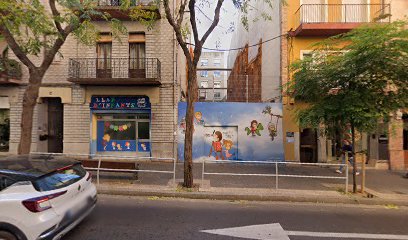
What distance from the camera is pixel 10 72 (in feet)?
42.2

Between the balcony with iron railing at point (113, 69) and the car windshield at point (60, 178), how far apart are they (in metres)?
8.33

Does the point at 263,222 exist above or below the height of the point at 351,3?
below

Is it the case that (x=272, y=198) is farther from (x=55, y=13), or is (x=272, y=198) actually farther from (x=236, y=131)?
(x=55, y=13)

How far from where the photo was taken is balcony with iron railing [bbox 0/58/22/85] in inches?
498

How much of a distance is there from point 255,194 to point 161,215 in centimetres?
286

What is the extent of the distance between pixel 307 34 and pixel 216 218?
10325mm

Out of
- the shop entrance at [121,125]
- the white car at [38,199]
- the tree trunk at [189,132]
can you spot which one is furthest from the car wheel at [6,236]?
the shop entrance at [121,125]

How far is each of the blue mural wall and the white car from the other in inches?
350

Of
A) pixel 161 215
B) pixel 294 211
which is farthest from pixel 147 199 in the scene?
pixel 294 211

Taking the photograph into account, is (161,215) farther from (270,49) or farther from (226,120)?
(270,49)

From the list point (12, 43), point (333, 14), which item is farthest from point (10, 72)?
point (333, 14)

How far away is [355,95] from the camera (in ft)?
24.6

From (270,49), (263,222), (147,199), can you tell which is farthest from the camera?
(270,49)

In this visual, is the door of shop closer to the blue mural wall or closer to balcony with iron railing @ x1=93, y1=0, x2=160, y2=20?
balcony with iron railing @ x1=93, y1=0, x2=160, y2=20
